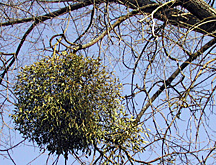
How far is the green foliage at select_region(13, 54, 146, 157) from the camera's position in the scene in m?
2.23

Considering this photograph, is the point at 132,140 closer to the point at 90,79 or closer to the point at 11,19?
the point at 90,79

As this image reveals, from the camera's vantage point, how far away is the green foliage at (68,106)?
87.7 inches

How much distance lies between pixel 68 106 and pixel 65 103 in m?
0.02

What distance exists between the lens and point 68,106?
88.7 inches

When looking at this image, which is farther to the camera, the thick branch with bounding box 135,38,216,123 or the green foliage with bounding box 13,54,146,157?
the thick branch with bounding box 135,38,216,123

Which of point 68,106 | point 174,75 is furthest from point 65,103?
point 174,75

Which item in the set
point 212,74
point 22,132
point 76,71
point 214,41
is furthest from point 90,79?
point 214,41

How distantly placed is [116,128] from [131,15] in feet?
2.53

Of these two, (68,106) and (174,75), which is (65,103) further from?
(174,75)

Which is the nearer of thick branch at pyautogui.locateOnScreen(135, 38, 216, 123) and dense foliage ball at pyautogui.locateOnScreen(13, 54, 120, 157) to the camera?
dense foliage ball at pyautogui.locateOnScreen(13, 54, 120, 157)

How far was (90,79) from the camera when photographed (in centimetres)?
231

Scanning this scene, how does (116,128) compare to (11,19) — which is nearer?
(116,128)

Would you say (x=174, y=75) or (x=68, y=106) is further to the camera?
(x=174, y=75)

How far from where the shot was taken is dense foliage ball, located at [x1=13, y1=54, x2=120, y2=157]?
2.22 metres
